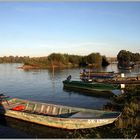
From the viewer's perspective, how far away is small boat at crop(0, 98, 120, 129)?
1542 centimetres

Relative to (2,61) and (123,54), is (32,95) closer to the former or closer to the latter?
(123,54)

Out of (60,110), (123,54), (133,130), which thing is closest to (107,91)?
(60,110)

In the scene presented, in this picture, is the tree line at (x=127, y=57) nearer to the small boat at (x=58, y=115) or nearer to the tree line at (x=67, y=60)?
the tree line at (x=67, y=60)

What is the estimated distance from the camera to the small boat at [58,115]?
1542cm

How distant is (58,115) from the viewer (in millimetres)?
18000

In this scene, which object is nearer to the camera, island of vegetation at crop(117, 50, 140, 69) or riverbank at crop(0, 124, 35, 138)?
riverbank at crop(0, 124, 35, 138)

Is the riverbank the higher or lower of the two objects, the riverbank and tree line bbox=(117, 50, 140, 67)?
the lower

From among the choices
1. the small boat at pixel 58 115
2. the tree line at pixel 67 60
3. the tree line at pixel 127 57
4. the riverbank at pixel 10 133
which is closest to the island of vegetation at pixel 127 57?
the tree line at pixel 127 57

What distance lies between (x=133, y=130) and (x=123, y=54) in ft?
299

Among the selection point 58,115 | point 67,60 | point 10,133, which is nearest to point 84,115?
point 58,115

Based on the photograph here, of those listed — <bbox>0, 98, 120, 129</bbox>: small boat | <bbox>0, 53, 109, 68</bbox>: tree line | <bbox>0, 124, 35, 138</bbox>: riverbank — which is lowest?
<bbox>0, 124, 35, 138</bbox>: riverbank

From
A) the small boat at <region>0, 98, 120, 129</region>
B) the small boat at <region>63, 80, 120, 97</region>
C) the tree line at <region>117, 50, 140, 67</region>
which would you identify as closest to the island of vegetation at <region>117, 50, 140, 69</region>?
the tree line at <region>117, 50, 140, 67</region>

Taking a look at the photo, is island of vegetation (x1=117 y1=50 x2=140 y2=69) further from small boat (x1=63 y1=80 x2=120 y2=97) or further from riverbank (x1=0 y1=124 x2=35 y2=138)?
riverbank (x1=0 y1=124 x2=35 y2=138)

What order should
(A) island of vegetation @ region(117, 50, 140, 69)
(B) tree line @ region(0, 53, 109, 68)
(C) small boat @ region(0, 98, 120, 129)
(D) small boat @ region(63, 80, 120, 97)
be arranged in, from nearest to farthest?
(C) small boat @ region(0, 98, 120, 129)
(D) small boat @ region(63, 80, 120, 97)
(B) tree line @ region(0, 53, 109, 68)
(A) island of vegetation @ region(117, 50, 140, 69)
